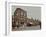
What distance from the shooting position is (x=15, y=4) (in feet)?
2.54

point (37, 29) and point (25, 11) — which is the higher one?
point (25, 11)

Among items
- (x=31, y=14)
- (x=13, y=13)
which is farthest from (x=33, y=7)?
(x=13, y=13)

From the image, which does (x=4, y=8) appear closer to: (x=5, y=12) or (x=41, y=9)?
(x=5, y=12)

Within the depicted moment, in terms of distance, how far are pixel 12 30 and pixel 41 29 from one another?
24cm

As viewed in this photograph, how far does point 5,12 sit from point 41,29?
32 cm

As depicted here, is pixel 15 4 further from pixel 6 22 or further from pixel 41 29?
pixel 41 29

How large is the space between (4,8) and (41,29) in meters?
0.34

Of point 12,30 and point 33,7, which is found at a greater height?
point 33,7

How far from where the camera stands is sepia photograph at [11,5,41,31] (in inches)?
30.8

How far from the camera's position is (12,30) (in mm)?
771

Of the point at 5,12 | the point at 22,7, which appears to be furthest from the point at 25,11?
the point at 5,12

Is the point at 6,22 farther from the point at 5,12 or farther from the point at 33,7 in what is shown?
the point at 33,7

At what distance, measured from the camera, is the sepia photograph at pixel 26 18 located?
0.78 m

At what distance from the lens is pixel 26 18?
800 mm
